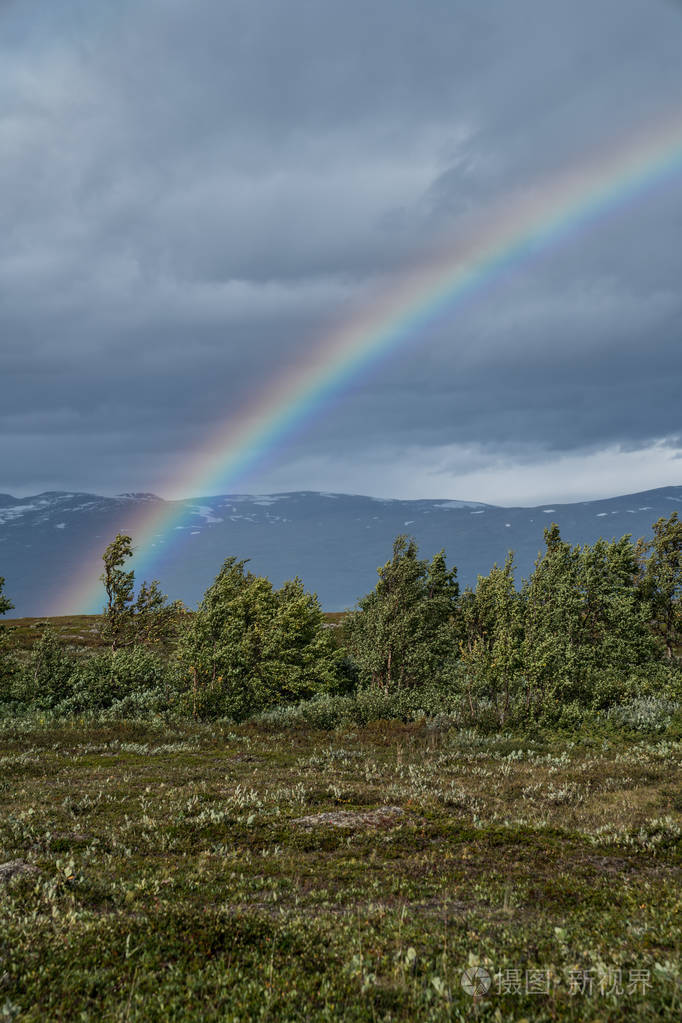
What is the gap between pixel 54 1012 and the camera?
258 inches

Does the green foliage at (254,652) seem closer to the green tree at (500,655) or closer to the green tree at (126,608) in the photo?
the green tree at (126,608)

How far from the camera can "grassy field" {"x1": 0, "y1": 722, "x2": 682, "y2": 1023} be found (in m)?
6.98

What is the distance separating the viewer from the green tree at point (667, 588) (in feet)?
183

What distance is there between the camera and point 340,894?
1066 centimetres

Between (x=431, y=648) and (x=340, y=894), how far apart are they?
132 feet

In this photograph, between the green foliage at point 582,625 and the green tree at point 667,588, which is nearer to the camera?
the green foliage at point 582,625

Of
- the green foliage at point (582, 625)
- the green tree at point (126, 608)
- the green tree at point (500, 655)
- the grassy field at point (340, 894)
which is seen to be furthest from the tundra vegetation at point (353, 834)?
the green tree at point (126, 608)

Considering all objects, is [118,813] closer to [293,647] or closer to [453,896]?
[453,896]

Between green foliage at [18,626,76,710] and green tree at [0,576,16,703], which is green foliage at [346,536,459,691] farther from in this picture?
green tree at [0,576,16,703]

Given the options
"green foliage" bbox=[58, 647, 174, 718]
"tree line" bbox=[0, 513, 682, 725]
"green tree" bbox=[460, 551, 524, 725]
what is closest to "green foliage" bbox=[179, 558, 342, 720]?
"tree line" bbox=[0, 513, 682, 725]

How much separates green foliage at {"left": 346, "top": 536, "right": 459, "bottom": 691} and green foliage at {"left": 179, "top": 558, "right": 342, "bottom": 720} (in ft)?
19.8

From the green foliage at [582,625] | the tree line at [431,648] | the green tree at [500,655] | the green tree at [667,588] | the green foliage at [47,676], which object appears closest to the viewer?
the green tree at [500,655]

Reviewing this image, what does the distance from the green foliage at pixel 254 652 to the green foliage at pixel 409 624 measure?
6.03 meters

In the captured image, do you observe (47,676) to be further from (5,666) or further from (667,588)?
(667,588)
